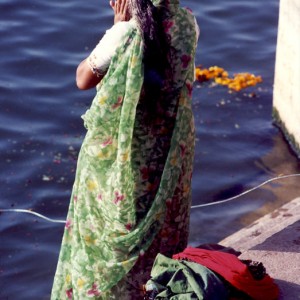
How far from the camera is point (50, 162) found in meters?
7.45

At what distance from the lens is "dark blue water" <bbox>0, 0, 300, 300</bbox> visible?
21.8 feet

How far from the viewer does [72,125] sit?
802 cm

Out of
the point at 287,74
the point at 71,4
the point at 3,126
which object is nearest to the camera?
the point at 287,74

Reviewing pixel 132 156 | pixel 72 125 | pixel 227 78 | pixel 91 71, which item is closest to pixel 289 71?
pixel 227 78

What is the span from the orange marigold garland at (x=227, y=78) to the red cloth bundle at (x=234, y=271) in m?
4.81

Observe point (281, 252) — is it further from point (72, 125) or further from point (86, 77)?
point (72, 125)

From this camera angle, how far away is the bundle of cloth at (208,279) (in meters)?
3.79

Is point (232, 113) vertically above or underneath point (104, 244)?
underneath

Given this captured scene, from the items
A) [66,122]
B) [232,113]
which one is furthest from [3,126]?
[232,113]

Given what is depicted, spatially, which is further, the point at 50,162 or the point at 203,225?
the point at 50,162

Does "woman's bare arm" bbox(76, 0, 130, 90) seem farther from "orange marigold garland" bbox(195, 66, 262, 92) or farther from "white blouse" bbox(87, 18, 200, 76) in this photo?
"orange marigold garland" bbox(195, 66, 262, 92)

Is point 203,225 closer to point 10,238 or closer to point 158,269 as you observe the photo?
point 10,238

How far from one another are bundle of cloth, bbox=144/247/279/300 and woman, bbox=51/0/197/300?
0.25 m

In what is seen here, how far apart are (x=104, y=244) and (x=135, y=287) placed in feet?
0.98
